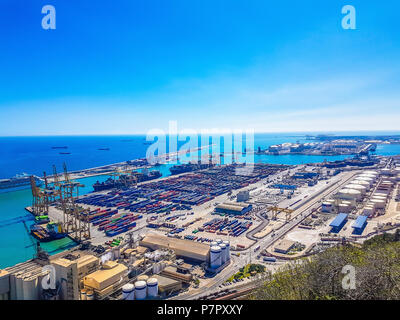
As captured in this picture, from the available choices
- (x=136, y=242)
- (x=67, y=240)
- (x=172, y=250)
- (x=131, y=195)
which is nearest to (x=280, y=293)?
(x=172, y=250)

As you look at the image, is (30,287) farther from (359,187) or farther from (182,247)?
(359,187)

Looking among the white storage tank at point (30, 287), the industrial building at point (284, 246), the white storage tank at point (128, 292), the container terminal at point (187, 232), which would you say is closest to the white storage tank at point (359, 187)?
the container terminal at point (187, 232)

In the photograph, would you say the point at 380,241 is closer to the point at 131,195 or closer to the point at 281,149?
the point at 131,195

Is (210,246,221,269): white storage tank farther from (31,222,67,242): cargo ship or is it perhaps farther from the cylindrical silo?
(31,222,67,242): cargo ship

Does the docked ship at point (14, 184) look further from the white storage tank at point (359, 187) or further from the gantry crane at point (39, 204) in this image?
the white storage tank at point (359, 187)

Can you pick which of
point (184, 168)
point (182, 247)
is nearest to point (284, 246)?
point (182, 247)

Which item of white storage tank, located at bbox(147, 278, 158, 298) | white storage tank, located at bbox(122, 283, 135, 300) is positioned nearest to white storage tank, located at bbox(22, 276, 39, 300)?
white storage tank, located at bbox(122, 283, 135, 300)
